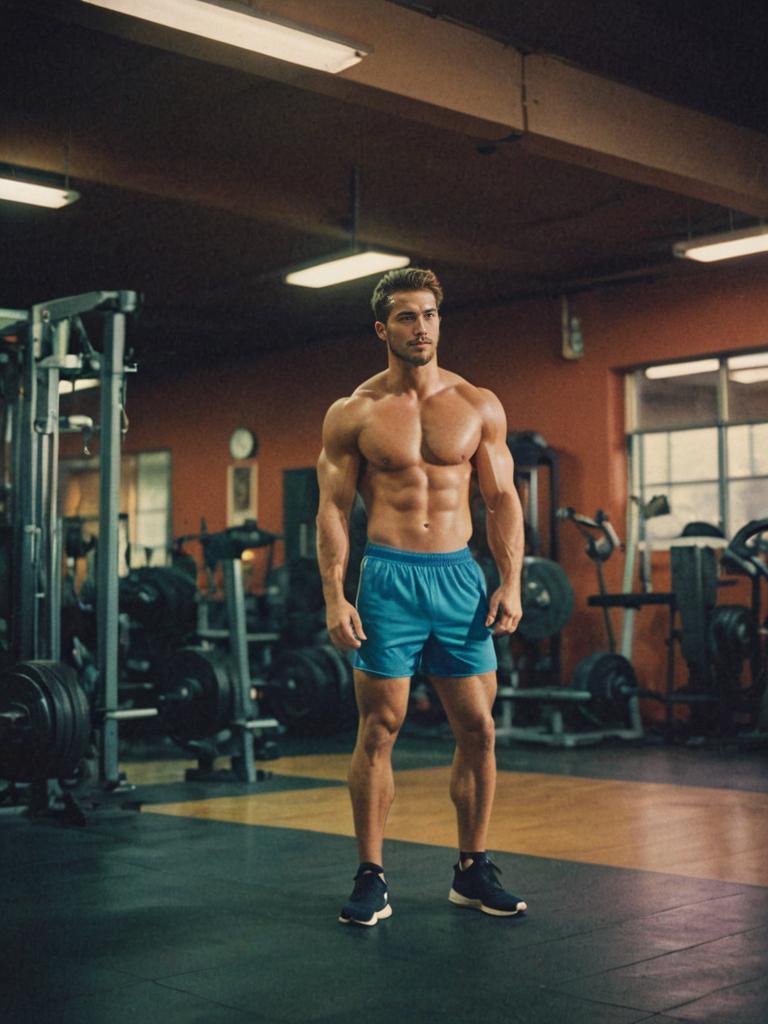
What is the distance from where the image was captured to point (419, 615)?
2.62m

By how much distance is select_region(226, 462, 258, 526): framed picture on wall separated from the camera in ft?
32.2

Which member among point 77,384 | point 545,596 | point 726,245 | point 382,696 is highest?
point 726,245

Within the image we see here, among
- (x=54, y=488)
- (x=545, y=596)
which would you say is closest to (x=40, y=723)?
(x=54, y=488)

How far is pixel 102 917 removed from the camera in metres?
2.72

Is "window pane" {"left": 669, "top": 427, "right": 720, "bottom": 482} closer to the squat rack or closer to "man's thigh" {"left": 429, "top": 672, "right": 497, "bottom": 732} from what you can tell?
the squat rack

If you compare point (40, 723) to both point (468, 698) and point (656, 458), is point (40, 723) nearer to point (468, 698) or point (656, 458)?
point (468, 698)

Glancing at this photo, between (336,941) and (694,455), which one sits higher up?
(694,455)

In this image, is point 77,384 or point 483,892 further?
point 77,384

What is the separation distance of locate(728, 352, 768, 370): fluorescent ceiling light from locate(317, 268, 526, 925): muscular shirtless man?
197 inches

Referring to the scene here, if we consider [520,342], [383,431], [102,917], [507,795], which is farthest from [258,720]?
[520,342]

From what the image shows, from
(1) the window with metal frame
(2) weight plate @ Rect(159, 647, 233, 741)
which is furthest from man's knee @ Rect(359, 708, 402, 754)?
(1) the window with metal frame

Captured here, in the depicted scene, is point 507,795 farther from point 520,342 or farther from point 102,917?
point 520,342

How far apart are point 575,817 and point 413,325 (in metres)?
2.24

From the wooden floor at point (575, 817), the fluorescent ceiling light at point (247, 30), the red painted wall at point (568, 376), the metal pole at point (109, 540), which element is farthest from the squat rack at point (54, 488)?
the red painted wall at point (568, 376)
